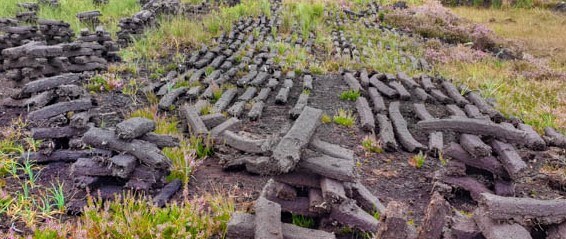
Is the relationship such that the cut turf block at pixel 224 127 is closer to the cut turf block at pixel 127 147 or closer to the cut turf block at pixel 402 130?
the cut turf block at pixel 127 147

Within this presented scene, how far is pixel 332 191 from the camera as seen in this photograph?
321 centimetres

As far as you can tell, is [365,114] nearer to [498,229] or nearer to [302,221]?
[302,221]

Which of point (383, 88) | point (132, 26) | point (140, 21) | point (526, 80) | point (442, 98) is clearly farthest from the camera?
point (140, 21)

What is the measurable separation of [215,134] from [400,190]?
2.15 meters

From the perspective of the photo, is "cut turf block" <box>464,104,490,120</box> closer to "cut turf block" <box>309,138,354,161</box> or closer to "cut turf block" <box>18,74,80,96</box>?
"cut turf block" <box>309,138,354,161</box>

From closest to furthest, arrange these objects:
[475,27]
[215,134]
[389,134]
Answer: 1. [215,134]
2. [389,134]
3. [475,27]

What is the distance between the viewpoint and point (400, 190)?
15.4 feet

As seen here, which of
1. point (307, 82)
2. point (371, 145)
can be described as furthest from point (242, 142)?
point (307, 82)

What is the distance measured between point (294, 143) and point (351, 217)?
671 mm

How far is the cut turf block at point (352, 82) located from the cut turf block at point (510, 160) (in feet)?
10.8

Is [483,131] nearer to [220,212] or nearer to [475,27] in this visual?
[220,212]

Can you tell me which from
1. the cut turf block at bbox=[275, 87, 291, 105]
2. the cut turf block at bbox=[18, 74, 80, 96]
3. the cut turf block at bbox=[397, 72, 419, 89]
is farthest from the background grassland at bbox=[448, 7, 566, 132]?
the cut turf block at bbox=[18, 74, 80, 96]

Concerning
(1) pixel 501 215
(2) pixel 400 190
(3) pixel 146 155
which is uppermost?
(1) pixel 501 215

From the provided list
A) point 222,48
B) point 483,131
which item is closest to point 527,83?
point 483,131
